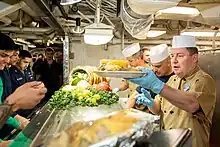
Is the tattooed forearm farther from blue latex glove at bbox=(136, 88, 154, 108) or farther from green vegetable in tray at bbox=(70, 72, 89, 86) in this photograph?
green vegetable in tray at bbox=(70, 72, 89, 86)

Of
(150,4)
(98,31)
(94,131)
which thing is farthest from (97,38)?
(94,131)

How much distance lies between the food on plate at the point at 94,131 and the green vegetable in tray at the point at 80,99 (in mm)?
2046

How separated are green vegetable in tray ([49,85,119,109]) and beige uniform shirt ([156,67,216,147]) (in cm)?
91

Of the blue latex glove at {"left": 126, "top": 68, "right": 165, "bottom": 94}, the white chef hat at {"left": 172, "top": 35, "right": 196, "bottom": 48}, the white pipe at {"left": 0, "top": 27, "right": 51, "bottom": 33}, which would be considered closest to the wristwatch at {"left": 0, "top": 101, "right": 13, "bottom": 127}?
the blue latex glove at {"left": 126, "top": 68, "right": 165, "bottom": 94}

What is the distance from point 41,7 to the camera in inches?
122

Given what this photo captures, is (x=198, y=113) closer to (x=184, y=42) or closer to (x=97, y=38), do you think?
(x=184, y=42)

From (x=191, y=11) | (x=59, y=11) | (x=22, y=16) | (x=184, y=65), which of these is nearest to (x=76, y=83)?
(x=59, y=11)

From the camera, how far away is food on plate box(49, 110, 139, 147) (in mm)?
987

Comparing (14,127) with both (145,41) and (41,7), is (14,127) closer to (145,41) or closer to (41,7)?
(41,7)

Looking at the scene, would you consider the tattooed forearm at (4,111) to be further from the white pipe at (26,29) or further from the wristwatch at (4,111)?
the white pipe at (26,29)

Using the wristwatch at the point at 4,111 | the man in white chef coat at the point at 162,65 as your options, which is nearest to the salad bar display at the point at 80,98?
the man in white chef coat at the point at 162,65

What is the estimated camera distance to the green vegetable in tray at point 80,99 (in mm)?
3244

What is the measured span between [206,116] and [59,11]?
7.85ft

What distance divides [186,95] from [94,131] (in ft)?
4.54
